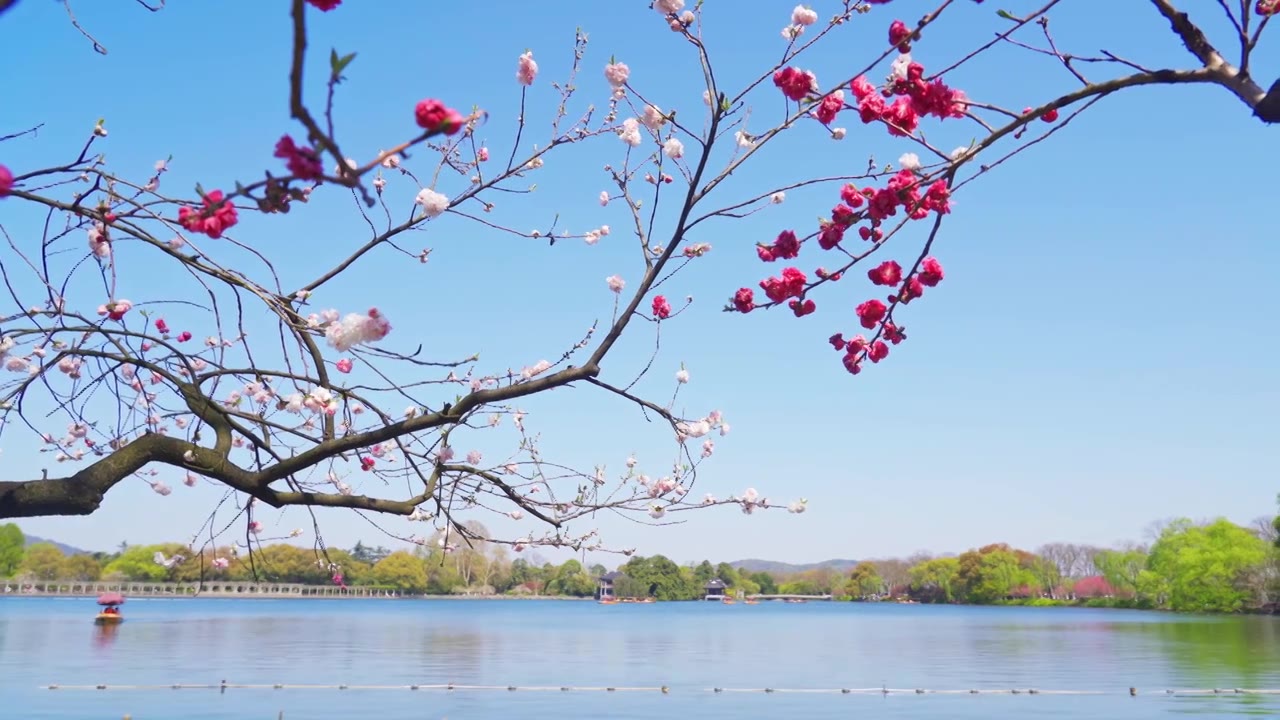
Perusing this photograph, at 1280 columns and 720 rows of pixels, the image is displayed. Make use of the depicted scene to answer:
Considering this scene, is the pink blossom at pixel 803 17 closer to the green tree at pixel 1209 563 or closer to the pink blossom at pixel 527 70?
the pink blossom at pixel 527 70

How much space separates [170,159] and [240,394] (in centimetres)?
238

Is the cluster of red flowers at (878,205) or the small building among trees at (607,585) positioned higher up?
the cluster of red flowers at (878,205)

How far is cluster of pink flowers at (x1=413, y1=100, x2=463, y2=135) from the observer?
2.09 meters

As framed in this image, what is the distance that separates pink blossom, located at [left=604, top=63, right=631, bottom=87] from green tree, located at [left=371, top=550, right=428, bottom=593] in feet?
417

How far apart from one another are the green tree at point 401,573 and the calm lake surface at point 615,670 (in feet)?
261

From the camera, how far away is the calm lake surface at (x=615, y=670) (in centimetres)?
1978

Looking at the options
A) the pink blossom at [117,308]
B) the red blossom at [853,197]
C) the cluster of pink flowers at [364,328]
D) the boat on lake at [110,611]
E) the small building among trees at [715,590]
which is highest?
the red blossom at [853,197]

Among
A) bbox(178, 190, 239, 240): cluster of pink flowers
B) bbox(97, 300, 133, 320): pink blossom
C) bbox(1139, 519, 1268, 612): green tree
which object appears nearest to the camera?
bbox(178, 190, 239, 240): cluster of pink flowers

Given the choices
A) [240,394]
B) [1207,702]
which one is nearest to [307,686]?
[240,394]

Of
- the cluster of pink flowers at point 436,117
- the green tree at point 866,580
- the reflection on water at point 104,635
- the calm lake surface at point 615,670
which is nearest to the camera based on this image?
the cluster of pink flowers at point 436,117

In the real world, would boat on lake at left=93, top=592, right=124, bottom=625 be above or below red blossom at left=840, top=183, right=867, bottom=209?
below

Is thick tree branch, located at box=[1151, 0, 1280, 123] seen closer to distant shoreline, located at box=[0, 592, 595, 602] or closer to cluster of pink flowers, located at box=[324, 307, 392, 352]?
cluster of pink flowers, located at box=[324, 307, 392, 352]

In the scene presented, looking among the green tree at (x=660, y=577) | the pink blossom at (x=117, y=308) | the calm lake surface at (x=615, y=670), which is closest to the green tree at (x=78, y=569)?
the green tree at (x=660, y=577)

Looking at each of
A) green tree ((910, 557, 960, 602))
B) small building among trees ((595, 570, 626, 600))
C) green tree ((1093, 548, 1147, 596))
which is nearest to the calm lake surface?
green tree ((1093, 548, 1147, 596))
